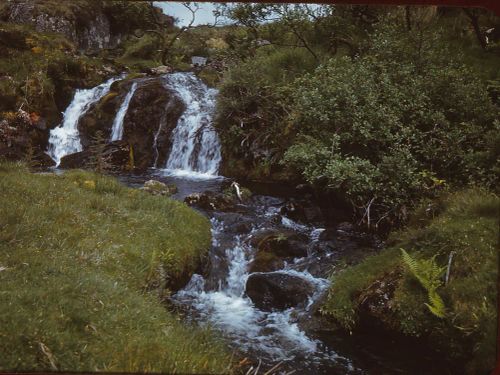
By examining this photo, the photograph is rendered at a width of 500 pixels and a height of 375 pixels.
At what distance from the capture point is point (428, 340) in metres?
4.93

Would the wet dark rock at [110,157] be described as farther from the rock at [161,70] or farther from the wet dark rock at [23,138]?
the rock at [161,70]

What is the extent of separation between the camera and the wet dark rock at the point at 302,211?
8.80 m

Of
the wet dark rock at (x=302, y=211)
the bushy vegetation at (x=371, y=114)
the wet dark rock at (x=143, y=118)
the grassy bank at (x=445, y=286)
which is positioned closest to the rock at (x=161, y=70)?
the wet dark rock at (x=143, y=118)

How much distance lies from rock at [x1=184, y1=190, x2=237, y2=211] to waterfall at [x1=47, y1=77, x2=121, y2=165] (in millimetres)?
2513

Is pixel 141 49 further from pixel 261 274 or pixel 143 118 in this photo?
pixel 261 274

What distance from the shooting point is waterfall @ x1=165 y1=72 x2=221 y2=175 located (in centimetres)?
980

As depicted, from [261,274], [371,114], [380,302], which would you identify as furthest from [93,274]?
[371,114]

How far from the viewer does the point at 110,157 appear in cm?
872

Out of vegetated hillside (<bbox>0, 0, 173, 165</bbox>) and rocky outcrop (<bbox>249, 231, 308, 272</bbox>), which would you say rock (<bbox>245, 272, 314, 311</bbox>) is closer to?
rocky outcrop (<bbox>249, 231, 308, 272</bbox>)

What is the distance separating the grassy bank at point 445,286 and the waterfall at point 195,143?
4.45 metres

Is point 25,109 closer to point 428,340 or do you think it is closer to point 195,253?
point 195,253

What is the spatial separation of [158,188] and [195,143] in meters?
1.92

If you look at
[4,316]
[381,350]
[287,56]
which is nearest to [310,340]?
[381,350]

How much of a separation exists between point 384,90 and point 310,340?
568 cm
